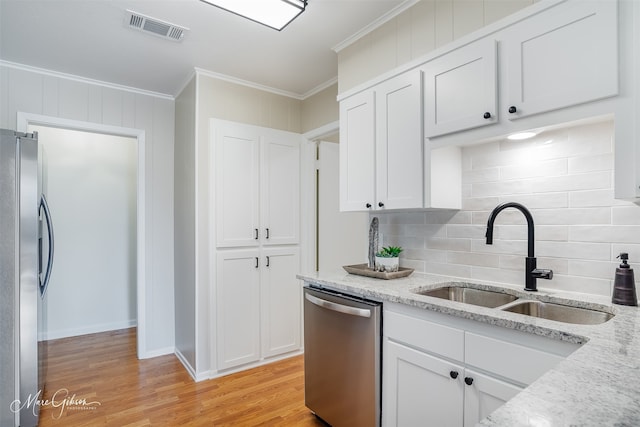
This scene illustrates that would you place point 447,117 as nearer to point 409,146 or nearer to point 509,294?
point 409,146

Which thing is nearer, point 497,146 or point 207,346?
point 497,146

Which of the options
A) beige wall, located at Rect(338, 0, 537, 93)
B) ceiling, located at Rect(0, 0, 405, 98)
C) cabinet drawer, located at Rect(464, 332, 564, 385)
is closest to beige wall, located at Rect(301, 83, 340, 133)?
ceiling, located at Rect(0, 0, 405, 98)

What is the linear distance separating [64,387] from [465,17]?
3.73 meters

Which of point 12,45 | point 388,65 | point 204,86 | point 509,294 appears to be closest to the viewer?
point 509,294

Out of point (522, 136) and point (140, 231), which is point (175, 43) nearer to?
point (140, 231)

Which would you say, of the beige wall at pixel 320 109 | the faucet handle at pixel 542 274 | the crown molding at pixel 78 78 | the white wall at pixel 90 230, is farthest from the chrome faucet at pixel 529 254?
the white wall at pixel 90 230

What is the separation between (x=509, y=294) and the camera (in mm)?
1694

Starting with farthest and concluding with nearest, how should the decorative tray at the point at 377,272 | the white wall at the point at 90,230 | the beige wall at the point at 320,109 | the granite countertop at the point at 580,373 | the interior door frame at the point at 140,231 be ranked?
1. the white wall at the point at 90,230
2. the interior door frame at the point at 140,231
3. the beige wall at the point at 320,109
4. the decorative tray at the point at 377,272
5. the granite countertop at the point at 580,373

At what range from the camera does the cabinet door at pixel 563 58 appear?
123 centimetres

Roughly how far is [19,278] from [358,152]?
223 centimetres

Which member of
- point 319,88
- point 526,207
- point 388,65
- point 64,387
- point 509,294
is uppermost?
point 319,88

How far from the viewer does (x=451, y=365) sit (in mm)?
1405

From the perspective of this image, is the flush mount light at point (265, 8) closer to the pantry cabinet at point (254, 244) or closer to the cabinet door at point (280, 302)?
the pantry cabinet at point (254, 244)

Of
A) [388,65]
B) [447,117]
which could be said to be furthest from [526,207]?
[388,65]
